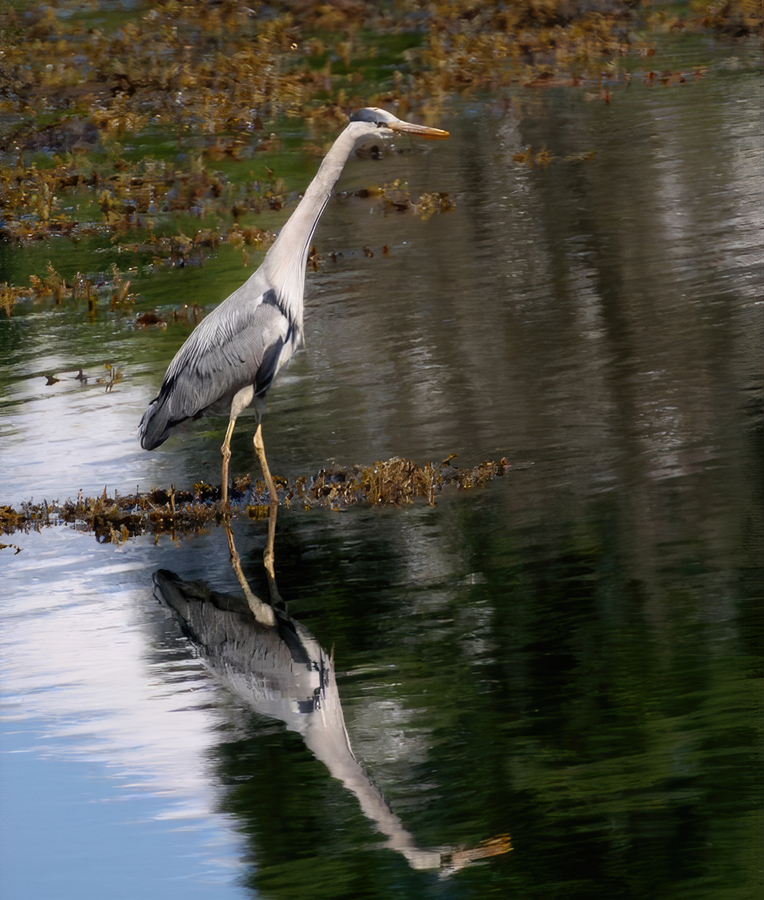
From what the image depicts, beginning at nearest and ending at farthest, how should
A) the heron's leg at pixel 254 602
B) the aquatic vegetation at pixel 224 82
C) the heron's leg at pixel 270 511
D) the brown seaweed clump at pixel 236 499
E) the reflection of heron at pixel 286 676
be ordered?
the reflection of heron at pixel 286 676
the heron's leg at pixel 254 602
the heron's leg at pixel 270 511
the brown seaweed clump at pixel 236 499
the aquatic vegetation at pixel 224 82

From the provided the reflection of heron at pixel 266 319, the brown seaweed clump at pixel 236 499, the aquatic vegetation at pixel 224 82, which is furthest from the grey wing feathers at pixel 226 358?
the aquatic vegetation at pixel 224 82

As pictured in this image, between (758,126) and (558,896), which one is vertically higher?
(758,126)

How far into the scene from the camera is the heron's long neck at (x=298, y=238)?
28.2ft

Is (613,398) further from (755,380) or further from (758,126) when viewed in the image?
(758,126)

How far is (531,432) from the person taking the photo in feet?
30.7

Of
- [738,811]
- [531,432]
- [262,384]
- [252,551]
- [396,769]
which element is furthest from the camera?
[531,432]

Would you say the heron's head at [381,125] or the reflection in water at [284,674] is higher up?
the heron's head at [381,125]

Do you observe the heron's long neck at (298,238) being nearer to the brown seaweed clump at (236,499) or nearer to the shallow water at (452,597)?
the brown seaweed clump at (236,499)

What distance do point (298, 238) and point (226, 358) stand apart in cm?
87

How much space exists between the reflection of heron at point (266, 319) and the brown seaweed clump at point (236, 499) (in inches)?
10.4

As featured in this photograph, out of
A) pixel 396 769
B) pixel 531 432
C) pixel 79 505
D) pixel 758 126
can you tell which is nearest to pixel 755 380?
pixel 531 432

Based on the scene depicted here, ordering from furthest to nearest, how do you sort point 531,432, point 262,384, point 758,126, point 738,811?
point 758,126, point 531,432, point 262,384, point 738,811

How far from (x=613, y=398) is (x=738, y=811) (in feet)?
17.3

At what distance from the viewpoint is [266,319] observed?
8.59m
